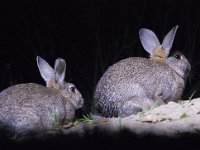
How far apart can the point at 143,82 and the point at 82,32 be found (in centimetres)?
285

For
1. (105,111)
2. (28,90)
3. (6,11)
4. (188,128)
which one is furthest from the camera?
(6,11)

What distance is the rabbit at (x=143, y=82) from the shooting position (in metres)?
8.55

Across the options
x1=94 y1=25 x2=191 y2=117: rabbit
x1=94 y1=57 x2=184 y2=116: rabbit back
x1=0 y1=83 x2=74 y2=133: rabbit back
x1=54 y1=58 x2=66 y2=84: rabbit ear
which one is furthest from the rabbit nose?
x1=0 y1=83 x2=74 y2=133: rabbit back

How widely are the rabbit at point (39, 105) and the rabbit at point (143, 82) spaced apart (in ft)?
1.74

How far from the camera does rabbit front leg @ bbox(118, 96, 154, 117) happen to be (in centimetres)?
840

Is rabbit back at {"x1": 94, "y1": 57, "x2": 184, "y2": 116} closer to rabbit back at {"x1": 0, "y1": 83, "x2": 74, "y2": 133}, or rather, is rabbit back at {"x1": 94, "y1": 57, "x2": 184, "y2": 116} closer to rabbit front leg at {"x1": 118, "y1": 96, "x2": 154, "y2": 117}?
rabbit front leg at {"x1": 118, "y1": 96, "x2": 154, "y2": 117}

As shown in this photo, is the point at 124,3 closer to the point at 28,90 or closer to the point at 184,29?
the point at 184,29

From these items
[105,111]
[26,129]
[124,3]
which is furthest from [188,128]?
[124,3]

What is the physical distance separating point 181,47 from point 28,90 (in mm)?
4259

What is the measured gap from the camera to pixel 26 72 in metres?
11.3

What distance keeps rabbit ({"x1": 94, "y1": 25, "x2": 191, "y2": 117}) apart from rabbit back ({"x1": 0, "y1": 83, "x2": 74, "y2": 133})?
67 centimetres

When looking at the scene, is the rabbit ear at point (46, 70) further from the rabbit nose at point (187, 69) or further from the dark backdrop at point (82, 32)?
the rabbit nose at point (187, 69)

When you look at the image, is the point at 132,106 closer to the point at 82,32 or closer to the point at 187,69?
the point at 187,69

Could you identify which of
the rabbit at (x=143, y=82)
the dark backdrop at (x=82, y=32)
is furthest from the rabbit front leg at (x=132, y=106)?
the dark backdrop at (x=82, y=32)
